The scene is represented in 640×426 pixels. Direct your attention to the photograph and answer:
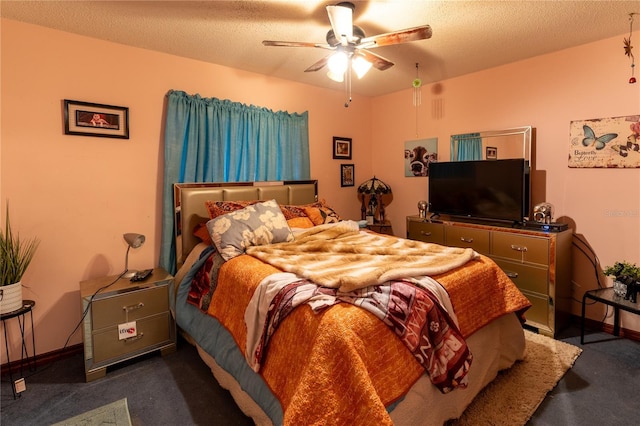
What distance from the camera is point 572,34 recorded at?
8.66 feet

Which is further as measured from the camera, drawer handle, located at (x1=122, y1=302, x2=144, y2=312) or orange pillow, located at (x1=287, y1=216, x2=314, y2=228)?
orange pillow, located at (x1=287, y1=216, x2=314, y2=228)

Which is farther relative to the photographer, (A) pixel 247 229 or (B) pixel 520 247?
(B) pixel 520 247

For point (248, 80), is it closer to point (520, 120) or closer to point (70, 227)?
Result: point (70, 227)

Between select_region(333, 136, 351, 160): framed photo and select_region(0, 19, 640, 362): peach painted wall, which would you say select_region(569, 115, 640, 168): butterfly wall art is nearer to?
select_region(0, 19, 640, 362): peach painted wall

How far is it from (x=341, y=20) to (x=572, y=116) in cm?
231

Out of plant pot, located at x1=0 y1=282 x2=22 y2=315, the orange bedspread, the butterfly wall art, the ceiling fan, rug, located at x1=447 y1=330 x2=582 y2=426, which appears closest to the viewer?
the orange bedspread

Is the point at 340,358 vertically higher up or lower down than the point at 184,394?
higher up

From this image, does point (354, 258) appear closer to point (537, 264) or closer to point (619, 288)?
point (537, 264)

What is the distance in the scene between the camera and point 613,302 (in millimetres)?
2453

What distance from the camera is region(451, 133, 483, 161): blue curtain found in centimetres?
357

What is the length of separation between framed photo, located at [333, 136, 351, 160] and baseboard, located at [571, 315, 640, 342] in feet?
9.44

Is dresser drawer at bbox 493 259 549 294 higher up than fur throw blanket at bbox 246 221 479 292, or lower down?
lower down

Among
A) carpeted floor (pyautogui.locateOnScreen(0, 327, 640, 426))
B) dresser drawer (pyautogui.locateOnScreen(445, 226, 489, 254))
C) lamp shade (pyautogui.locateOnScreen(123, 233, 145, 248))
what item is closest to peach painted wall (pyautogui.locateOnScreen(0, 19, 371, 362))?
lamp shade (pyautogui.locateOnScreen(123, 233, 145, 248))

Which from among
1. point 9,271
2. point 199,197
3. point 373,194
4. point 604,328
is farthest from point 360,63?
point 604,328
